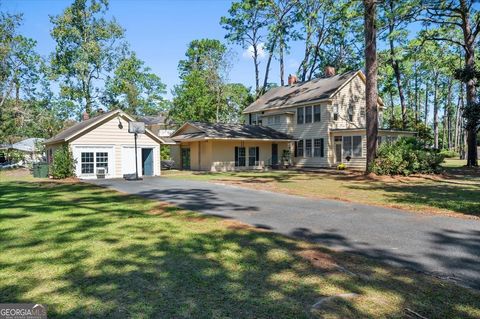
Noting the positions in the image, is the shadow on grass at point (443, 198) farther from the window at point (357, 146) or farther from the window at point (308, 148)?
the window at point (308, 148)

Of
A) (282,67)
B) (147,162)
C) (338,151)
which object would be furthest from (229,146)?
(282,67)

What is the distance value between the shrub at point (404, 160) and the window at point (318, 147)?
368 inches

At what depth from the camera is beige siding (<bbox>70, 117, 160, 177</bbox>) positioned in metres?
21.8

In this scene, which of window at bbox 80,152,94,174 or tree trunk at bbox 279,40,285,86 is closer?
window at bbox 80,152,94,174

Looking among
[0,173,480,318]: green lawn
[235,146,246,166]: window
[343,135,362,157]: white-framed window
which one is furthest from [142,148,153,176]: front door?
[0,173,480,318]: green lawn

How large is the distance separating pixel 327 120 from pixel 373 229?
22862mm

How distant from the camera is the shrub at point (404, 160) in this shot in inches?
752

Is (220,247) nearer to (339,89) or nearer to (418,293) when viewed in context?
(418,293)

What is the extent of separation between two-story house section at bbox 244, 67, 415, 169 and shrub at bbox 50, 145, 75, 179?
19101mm

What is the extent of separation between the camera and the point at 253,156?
30.4 meters

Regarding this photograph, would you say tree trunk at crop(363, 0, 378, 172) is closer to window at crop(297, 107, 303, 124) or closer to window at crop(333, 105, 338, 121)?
window at crop(333, 105, 338, 121)

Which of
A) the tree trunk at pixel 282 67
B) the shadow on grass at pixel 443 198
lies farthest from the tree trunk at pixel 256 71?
the shadow on grass at pixel 443 198

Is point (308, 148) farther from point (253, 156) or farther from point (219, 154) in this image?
point (219, 154)

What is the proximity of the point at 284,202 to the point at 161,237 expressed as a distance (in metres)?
5.35
